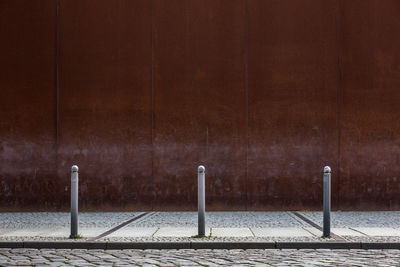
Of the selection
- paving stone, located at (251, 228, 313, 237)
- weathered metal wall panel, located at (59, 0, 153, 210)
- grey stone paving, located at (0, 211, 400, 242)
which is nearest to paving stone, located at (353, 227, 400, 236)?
grey stone paving, located at (0, 211, 400, 242)

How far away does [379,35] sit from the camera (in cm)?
1294

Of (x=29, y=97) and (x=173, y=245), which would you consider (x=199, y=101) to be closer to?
(x=29, y=97)

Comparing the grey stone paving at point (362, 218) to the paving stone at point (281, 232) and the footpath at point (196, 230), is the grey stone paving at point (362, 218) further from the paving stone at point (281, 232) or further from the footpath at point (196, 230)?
the paving stone at point (281, 232)

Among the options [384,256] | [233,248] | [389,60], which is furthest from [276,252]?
[389,60]

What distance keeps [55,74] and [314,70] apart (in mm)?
5707

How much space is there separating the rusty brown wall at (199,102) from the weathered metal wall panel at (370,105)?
0.02m

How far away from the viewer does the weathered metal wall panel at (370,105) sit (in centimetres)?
1283

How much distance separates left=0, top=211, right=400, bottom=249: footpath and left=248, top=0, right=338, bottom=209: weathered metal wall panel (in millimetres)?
726

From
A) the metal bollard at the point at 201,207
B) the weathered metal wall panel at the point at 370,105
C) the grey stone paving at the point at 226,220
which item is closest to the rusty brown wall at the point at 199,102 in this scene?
the weathered metal wall panel at the point at 370,105

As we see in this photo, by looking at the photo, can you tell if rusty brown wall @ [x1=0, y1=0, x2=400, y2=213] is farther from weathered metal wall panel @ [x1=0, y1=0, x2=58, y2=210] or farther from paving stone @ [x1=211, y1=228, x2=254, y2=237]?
paving stone @ [x1=211, y1=228, x2=254, y2=237]

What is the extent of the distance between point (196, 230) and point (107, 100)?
4.57 meters

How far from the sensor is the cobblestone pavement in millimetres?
6820

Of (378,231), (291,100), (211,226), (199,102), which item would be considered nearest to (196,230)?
(211,226)

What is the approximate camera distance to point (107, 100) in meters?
12.9
